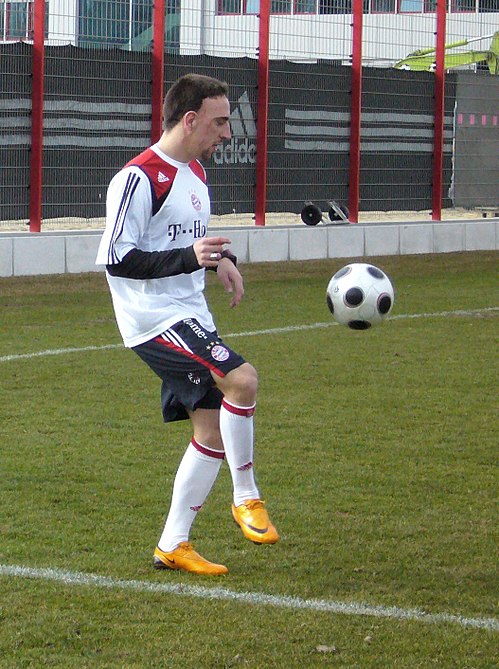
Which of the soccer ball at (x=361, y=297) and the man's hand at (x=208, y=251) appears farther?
the soccer ball at (x=361, y=297)

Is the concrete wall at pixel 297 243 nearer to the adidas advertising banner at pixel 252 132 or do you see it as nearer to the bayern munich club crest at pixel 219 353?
the adidas advertising banner at pixel 252 132

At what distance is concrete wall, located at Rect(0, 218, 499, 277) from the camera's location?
14062 millimetres

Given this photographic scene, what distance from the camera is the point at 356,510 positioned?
589 cm

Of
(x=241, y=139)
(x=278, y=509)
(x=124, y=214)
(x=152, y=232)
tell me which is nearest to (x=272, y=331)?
(x=278, y=509)

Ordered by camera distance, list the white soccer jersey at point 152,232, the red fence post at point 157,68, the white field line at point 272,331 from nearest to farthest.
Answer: the white soccer jersey at point 152,232, the white field line at point 272,331, the red fence post at point 157,68

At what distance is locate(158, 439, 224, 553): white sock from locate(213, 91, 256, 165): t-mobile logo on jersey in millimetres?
11493

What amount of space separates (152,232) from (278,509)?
159 cm

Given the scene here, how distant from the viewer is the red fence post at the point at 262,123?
1638cm

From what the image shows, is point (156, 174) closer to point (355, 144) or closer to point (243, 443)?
point (243, 443)

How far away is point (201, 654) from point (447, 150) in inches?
608

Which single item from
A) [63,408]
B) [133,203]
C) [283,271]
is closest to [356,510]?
[133,203]

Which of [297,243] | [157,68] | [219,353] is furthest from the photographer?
[297,243]

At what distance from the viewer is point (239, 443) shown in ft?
16.3

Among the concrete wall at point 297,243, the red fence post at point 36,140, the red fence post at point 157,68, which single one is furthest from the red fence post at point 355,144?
the red fence post at point 36,140
